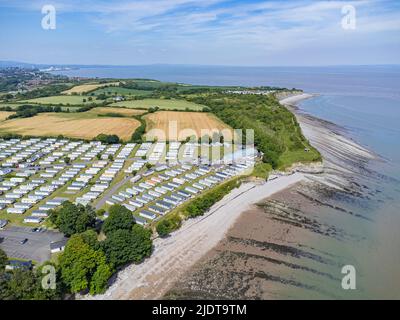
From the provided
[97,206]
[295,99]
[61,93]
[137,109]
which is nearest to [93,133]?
[137,109]

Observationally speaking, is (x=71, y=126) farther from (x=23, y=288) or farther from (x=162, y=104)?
(x=23, y=288)

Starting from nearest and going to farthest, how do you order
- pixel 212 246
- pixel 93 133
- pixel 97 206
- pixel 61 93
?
pixel 212 246, pixel 97 206, pixel 93 133, pixel 61 93

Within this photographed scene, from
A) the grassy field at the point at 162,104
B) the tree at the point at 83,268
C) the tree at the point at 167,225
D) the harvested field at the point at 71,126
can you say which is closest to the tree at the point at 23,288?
the tree at the point at 83,268

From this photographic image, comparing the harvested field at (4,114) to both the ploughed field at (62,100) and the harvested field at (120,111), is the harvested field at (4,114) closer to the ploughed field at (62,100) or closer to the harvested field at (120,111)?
the ploughed field at (62,100)

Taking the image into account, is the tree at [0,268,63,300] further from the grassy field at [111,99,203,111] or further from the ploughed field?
the ploughed field

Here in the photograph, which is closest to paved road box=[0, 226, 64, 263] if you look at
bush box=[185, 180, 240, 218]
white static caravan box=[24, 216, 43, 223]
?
white static caravan box=[24, 216, 43, 223]

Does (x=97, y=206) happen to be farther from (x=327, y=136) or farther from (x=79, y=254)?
(x=327, y=136)
